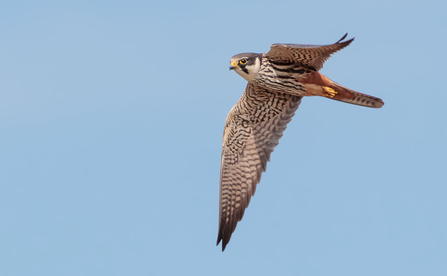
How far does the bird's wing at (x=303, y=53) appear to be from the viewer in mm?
9492

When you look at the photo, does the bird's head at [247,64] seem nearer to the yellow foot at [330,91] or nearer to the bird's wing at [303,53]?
the bird's wing at [303,53]

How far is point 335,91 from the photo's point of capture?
34.7 feet

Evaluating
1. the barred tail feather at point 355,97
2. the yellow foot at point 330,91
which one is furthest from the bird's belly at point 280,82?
the barred tail feather at point 355,97

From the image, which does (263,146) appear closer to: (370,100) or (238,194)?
(238,194)

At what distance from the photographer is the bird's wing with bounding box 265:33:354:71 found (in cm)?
949

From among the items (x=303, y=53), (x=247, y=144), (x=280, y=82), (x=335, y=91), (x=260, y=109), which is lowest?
(x=247, y=144)

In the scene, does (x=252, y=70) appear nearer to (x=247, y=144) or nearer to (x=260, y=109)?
(x=260, y=109)

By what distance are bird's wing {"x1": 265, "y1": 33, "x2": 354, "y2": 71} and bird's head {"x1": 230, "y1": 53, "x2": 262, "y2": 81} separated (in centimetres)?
21

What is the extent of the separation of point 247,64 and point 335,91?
1583 millimetres

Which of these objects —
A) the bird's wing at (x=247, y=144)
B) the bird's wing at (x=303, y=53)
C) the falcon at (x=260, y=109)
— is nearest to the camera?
the bird's wing at (x=303, y=53)

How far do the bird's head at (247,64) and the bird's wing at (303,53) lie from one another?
→ 0.21 meters

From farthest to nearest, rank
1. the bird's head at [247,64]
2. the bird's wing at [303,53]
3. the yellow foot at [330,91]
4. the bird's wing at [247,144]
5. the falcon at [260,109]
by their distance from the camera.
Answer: the bird's wing at [247,144]
the yellow foot at [330,91]
the falcon at [260,109]
the bird's head at [247,64]
the bird's wing at [303,53]

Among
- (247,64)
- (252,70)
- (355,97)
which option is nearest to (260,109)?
(252,70)

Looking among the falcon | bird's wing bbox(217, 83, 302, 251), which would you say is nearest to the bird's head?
the falcon
